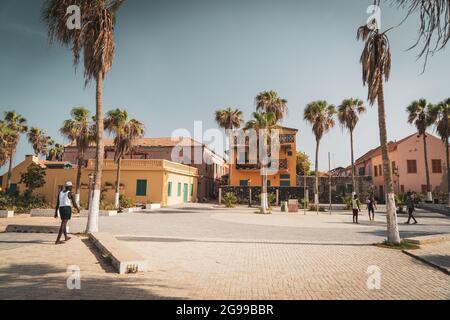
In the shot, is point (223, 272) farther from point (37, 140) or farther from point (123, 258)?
point (37, 140)

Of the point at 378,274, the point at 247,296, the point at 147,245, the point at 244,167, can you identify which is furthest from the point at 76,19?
the point at 244,167

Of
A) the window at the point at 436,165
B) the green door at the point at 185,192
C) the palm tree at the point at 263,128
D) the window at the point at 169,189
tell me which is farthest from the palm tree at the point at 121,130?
the window at the point at 436,165

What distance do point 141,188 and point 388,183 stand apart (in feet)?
79.1

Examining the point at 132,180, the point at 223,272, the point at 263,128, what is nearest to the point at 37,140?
the point at 132,180

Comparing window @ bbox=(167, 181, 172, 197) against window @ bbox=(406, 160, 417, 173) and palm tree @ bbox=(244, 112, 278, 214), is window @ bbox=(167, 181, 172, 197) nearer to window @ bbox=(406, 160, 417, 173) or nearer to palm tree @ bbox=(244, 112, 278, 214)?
palm tree @ bbox=(244, 112, 278, 214)

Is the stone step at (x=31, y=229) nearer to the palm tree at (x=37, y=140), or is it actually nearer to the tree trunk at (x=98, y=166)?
the tree trunk at (x=98, y=166)

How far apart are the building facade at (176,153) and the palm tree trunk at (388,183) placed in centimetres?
3308

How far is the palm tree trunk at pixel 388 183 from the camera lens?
9232 millimetres

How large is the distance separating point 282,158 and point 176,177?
15.1 meters

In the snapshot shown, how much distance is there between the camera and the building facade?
4088 centimetres

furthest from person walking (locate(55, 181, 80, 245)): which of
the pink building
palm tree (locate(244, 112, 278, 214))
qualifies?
the pink building

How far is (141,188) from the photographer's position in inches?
1129

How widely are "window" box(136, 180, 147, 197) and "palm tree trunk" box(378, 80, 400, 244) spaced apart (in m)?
23.7

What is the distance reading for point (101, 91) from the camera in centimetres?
1140
